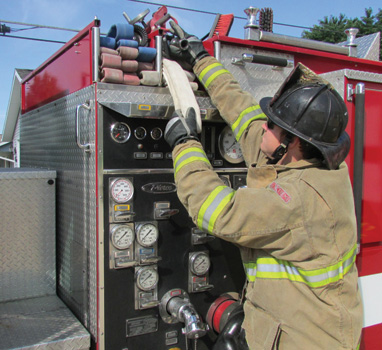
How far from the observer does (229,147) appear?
2.91 metres

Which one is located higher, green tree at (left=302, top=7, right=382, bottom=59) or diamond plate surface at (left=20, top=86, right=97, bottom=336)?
green tree at (left=302, top=7, right=382, bottom=59)

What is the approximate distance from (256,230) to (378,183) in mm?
1554

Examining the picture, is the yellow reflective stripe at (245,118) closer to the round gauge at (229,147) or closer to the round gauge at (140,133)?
the round gauge at (229,147)

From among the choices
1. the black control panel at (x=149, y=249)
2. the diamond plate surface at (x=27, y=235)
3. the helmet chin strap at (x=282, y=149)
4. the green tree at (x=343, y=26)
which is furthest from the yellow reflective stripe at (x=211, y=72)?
the green tree at (x=343, y=26)

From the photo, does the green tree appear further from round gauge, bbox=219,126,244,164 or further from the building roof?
round gauge, bbox=219,126,244,164

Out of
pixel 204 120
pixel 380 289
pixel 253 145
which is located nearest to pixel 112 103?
pixel 204 120

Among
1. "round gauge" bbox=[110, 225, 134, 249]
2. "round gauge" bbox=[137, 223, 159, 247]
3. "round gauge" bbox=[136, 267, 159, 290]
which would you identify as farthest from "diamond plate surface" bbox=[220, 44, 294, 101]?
"round gauge" bbox=[136, 267, 159, 290]

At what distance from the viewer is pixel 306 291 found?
75.7 inches

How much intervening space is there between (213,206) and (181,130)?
1.75 ft

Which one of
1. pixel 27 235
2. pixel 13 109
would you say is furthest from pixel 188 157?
pixel 13 109

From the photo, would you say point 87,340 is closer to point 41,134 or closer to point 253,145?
point 253,145

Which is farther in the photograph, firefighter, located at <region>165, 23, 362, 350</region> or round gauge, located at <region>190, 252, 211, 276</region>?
round gauge, located at <region>190, 252, 211, 276</region>

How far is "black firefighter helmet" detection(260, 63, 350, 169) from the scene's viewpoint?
1.93 m

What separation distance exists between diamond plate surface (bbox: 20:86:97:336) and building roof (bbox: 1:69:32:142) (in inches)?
165
